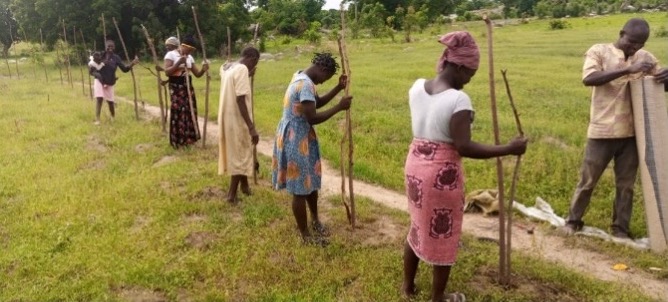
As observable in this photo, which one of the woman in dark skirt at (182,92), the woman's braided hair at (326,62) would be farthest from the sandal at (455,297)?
the woman in dark skirt at (182,92)

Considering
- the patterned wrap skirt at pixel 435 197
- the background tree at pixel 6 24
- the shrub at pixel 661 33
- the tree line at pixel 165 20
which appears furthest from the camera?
the background tree at pixel 6 24

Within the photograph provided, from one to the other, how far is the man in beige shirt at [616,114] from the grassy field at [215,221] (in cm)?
37

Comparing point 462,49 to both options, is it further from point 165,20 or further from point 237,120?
point 165,20

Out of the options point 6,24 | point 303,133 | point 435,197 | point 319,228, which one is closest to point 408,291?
point 435,197

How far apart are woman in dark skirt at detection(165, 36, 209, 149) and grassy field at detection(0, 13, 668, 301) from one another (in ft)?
1.16

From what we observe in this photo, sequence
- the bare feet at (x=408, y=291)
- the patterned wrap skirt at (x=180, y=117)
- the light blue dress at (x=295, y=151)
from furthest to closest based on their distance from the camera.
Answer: the patterned wrap skirt at (x=180, y=117) < the light blue dress at (x=295, y=151) < the bare feet at (x=408, y=291)

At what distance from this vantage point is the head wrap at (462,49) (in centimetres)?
321

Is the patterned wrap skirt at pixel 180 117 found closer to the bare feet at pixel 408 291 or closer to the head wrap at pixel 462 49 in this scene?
the bare feet at pixel 408 291

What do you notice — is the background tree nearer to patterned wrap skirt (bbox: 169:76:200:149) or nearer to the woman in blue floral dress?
patterned wrap skirt (bbox: 169:76:200:149)

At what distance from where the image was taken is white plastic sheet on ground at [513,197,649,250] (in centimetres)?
520

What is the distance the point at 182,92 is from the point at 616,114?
578 cm

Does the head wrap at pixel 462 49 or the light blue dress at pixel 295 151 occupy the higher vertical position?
the head wrap at pixel 462 49

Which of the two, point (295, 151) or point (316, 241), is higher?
point (295, 151)

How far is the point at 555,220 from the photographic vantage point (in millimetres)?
5797
